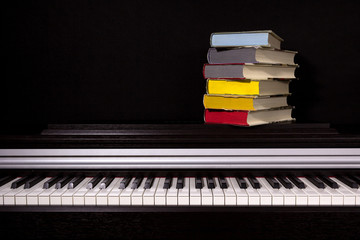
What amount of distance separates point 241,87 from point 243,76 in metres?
0.07

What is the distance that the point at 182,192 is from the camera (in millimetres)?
1519

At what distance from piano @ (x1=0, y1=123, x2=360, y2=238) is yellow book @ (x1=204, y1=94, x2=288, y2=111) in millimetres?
113

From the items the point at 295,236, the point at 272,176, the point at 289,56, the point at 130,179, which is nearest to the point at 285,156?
the point at 272,176

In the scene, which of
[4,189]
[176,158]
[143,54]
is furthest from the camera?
[143,54]

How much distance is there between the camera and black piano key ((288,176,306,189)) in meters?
1.54

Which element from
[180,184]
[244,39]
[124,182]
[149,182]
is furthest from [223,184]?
[244,39]

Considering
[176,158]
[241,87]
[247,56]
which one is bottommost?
[176,158]

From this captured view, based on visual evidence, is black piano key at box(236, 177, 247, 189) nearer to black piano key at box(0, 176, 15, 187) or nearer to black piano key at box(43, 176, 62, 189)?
black piano key at box(43, 176, 62, 189)

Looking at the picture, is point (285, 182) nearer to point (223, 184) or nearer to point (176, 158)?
point (223, 184)

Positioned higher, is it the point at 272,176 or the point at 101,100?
the point at 101,100

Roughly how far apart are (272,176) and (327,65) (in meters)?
0.93

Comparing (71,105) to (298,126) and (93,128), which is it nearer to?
(93,128)

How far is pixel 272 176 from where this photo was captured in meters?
1.69

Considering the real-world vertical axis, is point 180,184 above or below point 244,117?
below
